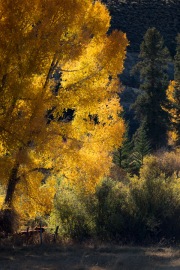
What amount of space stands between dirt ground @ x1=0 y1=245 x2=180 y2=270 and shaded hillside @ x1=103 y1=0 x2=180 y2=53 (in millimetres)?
65153

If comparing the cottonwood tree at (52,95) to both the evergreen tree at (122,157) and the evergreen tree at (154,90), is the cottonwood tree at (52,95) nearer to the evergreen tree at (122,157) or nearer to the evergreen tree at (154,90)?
the evergreen tree at (122,157)

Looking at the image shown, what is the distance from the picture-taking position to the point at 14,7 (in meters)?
15.1

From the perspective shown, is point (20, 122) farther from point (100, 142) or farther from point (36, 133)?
point (100, 142)

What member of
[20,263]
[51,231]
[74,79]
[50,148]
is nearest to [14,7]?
[74,79]

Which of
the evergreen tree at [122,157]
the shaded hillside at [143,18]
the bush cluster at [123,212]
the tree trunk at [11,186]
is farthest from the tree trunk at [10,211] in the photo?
the shaded hillside at [143,18]

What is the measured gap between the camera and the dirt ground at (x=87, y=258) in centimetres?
1523

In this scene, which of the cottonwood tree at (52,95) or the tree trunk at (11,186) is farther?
the tree trunk at (11,186)

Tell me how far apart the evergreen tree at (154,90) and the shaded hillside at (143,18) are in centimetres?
3912

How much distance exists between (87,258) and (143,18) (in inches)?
3024

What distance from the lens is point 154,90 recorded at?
137 feet

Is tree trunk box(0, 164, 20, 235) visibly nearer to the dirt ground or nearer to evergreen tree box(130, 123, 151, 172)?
the dirt ground

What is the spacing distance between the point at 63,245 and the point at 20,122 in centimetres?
637

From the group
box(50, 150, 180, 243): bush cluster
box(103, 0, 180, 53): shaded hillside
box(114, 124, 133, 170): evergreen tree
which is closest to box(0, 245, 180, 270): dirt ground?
box(50, 150, 180, 243): bush cluster

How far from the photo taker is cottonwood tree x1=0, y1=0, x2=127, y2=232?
1527cm
